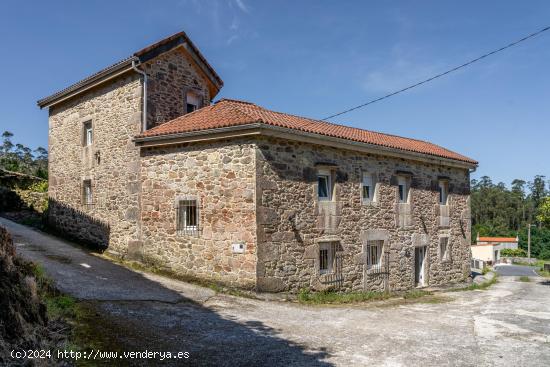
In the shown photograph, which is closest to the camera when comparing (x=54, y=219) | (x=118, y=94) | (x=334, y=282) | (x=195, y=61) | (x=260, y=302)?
(x=260, y=302)

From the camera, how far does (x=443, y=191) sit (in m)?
17.1

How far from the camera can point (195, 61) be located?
1434cm

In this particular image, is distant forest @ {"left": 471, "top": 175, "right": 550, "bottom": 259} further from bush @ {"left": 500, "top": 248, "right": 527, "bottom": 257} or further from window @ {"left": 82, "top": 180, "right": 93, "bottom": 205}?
window @ {"left": 82, "top": 180, "right": 93, "bottom": 205}

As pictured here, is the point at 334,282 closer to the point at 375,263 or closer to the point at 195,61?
the point at 375,263

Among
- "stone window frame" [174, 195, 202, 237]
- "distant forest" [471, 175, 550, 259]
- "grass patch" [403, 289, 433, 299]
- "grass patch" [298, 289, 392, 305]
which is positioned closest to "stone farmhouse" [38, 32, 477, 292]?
"stone window frame" [174, 195, 202, 237]

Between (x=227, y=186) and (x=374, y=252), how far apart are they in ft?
18.5

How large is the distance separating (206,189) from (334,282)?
440cm

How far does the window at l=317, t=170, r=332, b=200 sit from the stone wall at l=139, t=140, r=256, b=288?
2.47m

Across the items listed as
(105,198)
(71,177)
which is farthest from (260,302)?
(71,177)

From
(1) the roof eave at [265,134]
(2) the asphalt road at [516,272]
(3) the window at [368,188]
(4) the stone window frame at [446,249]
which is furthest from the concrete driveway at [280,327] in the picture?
(2) the asphalt road at [516,272]

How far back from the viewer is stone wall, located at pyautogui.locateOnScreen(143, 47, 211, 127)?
12.9 meters

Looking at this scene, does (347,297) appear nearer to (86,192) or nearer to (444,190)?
(444,190)

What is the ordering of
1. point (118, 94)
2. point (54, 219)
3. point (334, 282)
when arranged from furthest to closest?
point (54, 219) < point (118, 94) < point (334, 282)

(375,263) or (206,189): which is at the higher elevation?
(206,189)
